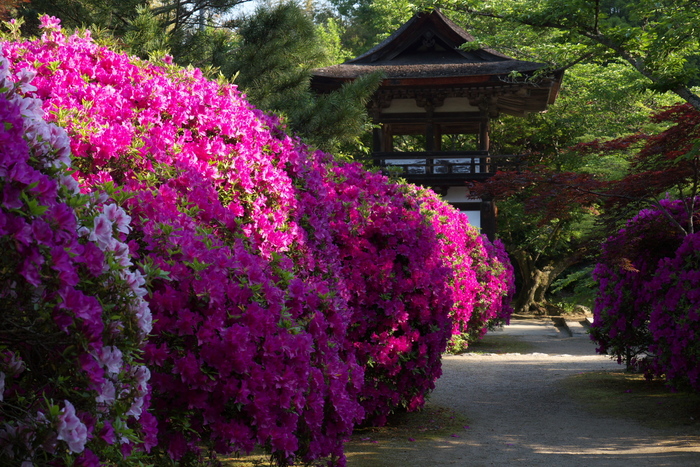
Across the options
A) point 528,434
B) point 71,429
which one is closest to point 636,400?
point 528,434

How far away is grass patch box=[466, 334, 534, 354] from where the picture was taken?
1304 centimetres

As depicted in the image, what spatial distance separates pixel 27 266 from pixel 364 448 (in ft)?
13.5

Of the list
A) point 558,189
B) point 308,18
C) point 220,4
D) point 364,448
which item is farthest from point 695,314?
point 220,4

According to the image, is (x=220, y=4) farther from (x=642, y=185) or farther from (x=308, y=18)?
(x=642, y=185)

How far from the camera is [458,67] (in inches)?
687

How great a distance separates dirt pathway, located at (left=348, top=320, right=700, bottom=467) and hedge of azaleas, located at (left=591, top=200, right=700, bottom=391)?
746 mm

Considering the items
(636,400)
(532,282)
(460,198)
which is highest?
(460,198)

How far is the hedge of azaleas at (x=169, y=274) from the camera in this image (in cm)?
188

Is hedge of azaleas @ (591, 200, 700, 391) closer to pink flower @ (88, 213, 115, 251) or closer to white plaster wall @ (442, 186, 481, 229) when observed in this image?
pink flower @ (88, 213, 115, 251)

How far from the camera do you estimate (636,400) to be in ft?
24.7

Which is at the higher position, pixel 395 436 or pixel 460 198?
pixel 460 198

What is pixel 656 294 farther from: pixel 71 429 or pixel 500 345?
pixel 500 345

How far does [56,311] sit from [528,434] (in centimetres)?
502

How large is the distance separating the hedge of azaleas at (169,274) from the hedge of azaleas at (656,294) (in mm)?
2957
